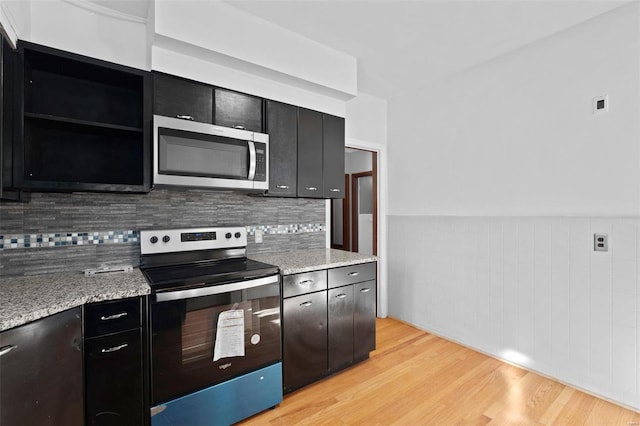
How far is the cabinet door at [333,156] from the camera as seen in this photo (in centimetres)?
276

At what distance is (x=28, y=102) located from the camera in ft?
5.98

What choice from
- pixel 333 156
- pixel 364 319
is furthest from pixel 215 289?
pixel 333 156

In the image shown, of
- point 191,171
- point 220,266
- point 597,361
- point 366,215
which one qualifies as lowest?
point 597,361

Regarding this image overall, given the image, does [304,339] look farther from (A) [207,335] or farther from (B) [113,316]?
(B) [113,316]

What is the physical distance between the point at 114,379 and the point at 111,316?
12.7 inches

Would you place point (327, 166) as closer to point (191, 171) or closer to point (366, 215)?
point (191, 171)

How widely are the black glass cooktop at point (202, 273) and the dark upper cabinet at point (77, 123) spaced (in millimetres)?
557

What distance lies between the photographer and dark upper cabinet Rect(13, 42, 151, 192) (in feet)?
5.61

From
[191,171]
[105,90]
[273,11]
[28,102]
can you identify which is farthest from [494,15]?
[28,102]

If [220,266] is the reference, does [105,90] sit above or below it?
above

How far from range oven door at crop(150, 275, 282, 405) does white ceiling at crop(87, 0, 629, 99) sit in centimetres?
188

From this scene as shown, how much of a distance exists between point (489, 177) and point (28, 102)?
351 centimetres

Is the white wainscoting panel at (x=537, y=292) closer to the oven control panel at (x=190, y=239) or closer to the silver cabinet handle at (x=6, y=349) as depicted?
the oven control panel at (x=190, y=239)

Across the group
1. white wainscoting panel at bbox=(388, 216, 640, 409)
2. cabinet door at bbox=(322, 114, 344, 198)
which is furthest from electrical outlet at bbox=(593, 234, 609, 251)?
cabinet door at bbox=(322, 114, 344, 198)
